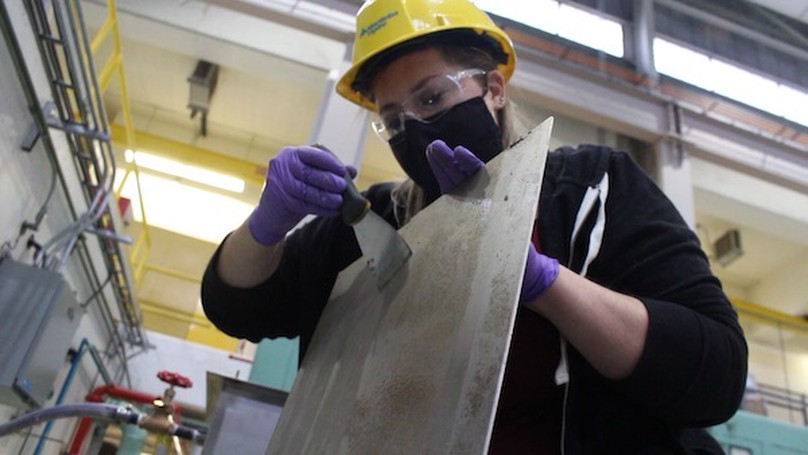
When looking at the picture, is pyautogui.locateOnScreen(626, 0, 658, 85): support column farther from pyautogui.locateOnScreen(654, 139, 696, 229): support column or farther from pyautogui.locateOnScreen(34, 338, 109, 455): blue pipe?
pyautogui.locateOnScreen(34, 338, 109, 455): blue pipe

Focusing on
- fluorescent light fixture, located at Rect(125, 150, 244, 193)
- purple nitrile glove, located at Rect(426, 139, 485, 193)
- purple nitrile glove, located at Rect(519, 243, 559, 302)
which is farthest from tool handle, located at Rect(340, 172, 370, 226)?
fluorescent light fixture, located at Rect(125, 150, 244, 193)

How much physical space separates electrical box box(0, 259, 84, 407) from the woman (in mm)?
1054

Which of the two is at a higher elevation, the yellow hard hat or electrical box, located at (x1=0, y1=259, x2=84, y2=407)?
the yellow hard hat

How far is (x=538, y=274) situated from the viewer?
601mm

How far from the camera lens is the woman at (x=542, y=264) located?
2.03 ft

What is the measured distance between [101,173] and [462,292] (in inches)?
82.8

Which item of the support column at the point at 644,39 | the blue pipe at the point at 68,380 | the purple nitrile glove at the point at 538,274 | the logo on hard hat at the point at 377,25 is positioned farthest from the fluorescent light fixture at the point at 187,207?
the purple nitrile glove at the point at 538,274

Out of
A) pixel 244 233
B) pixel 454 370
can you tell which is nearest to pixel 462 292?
pixel 454 370

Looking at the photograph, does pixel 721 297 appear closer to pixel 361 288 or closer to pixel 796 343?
pixel 361 288

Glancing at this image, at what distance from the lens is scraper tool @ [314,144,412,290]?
783mm

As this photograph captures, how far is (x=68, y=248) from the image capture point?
206cm

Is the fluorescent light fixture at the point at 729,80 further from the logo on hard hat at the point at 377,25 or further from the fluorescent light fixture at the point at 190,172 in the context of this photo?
the fluorescent light fixture at the point at 190,172

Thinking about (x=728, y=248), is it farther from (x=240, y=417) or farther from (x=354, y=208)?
(x=354, y=208)

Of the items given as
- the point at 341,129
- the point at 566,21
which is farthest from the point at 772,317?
the point at 341,129
